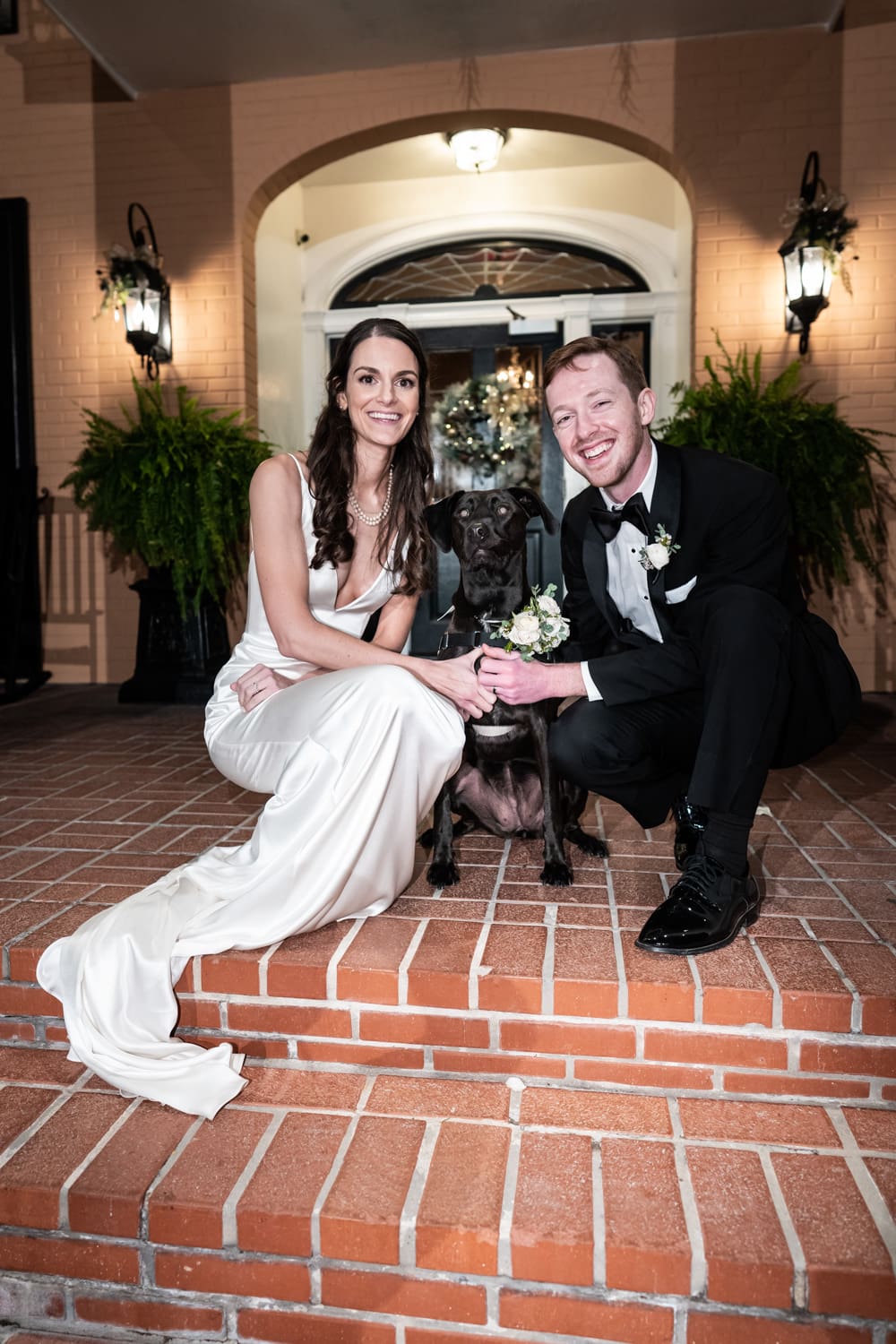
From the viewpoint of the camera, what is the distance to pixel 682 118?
18.3 feet

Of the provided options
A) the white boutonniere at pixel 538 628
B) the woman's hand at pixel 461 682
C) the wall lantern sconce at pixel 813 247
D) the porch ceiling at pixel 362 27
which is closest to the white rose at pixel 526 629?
the white boutonniere at pixel 538 628

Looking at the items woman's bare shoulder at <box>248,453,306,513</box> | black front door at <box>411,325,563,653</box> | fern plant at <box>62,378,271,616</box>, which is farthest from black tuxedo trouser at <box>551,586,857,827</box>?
black front door at <box>411,325,563,653</box>

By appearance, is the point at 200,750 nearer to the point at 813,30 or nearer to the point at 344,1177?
the point at 344,1177

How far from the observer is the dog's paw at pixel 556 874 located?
7.54 ft

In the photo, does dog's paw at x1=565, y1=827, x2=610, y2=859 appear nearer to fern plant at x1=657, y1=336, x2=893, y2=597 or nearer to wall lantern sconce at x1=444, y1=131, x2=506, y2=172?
fern plant at x1=657, y1=336, x2=893, y2=597

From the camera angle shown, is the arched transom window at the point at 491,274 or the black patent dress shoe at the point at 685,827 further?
the arched transom window at the point at 491,274

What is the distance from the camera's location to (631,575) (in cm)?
233

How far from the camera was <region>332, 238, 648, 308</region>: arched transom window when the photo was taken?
7.05 m

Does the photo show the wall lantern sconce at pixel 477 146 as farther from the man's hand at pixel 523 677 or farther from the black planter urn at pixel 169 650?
the man's hand at pixel 523 677

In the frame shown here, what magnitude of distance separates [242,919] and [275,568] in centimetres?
93

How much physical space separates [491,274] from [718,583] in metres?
5.84

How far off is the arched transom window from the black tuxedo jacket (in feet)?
17.7

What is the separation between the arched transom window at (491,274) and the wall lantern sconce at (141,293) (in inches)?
72.1

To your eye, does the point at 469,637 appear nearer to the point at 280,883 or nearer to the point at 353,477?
the point at 353,477
